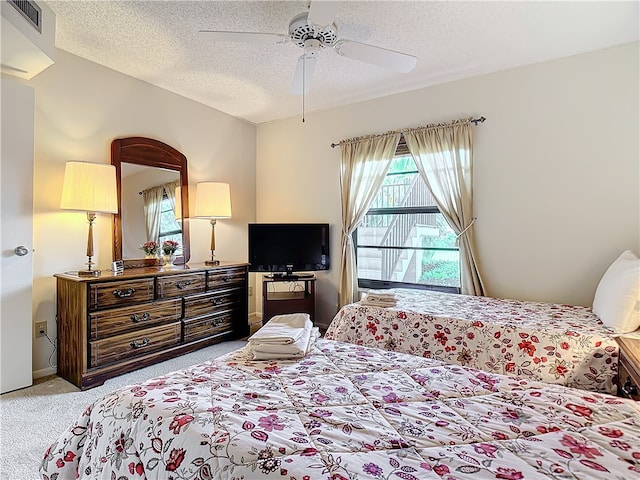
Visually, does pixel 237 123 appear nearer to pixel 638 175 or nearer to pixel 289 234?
pixel 289 234

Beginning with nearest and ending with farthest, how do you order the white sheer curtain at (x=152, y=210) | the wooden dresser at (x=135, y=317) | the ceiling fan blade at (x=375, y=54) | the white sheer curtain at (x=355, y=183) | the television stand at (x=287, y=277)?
the ceiling fan blade at (x=375, y=54) → the wooden dresser at (x=135, y=317) → the white sheer curtain at (x=152, y=210) → the white sheer curtain at (x=355, y=183) → the television stand at (x=287, y=277)

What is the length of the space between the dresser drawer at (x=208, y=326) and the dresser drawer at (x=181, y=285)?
0.30m

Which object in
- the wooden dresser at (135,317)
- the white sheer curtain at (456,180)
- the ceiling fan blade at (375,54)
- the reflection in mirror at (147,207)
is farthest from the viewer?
the reflection in mirror at (147,207)

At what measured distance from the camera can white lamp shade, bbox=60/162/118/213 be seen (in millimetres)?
2742

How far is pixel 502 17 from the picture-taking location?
94.9 inches

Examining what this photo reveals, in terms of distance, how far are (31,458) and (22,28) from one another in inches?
100

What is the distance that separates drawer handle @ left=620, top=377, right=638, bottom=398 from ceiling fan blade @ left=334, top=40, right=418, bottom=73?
226 cm

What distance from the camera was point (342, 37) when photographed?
270cm

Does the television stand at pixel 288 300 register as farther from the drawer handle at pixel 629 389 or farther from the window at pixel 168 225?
the drawer handle at pixel 629 389

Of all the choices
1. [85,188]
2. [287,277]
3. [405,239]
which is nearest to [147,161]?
[85,188]

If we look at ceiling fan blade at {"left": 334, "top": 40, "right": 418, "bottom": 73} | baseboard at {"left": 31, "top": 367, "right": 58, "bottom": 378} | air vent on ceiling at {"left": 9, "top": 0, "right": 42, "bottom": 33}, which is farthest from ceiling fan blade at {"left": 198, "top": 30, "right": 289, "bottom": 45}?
baseboard at {"left": 31, "top": 367, "right": 58, "bottom": 378}

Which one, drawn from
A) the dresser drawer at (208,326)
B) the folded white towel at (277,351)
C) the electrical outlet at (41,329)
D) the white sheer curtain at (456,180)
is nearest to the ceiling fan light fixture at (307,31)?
the white sheer curtain at (456,180)

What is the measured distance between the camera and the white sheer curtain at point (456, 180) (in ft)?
10.8

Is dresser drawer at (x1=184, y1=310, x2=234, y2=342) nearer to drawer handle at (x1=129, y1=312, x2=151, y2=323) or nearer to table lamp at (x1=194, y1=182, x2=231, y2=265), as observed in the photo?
drawer handle at (x1=129, y1=312, x2=151, y2=323)
